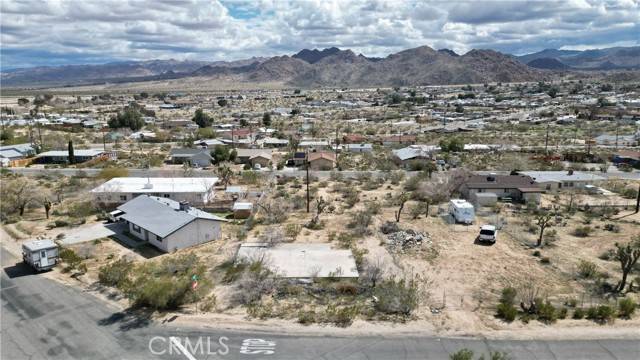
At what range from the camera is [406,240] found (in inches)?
1255

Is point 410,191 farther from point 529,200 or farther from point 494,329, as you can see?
point 494,329

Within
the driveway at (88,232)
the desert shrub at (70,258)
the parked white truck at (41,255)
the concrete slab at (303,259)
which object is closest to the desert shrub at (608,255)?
the concrete slab at (303,259)

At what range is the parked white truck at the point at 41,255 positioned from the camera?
91.3 feet

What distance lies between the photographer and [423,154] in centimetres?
6172

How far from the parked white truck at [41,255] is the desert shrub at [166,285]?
4954mm

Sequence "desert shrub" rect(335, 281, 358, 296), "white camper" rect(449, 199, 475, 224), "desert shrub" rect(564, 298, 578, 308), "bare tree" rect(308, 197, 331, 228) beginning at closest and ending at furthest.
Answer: "desert shrub" rect(564, 298, 578, 308) → "desert shrub" rect(335, 281, 358, 296) → "bare tree" rect(308, 197, 331, 228) → "white camper" rect(449, 199, 475, 224)

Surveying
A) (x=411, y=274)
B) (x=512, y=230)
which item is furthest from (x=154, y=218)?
(x=512, y=230)

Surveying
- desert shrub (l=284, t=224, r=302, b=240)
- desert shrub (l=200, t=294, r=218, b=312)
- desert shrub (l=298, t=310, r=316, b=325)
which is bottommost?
desert shrub (l=298, t=310, r=316, b=325)

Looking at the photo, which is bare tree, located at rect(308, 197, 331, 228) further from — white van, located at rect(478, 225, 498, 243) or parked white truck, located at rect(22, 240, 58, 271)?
parked white truck, located at rect(22, 240, 58, 271)

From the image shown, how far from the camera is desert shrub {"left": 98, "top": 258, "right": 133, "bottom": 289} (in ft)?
84.4

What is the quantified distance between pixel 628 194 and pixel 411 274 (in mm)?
28020

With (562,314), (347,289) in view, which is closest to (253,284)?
(347,289)

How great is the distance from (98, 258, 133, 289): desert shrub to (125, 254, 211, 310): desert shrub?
0.48m

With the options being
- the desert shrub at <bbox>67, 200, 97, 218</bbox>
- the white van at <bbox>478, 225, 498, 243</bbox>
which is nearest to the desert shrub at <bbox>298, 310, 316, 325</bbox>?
the white van at <bbox>478, 225, 498, 243</bbox>
